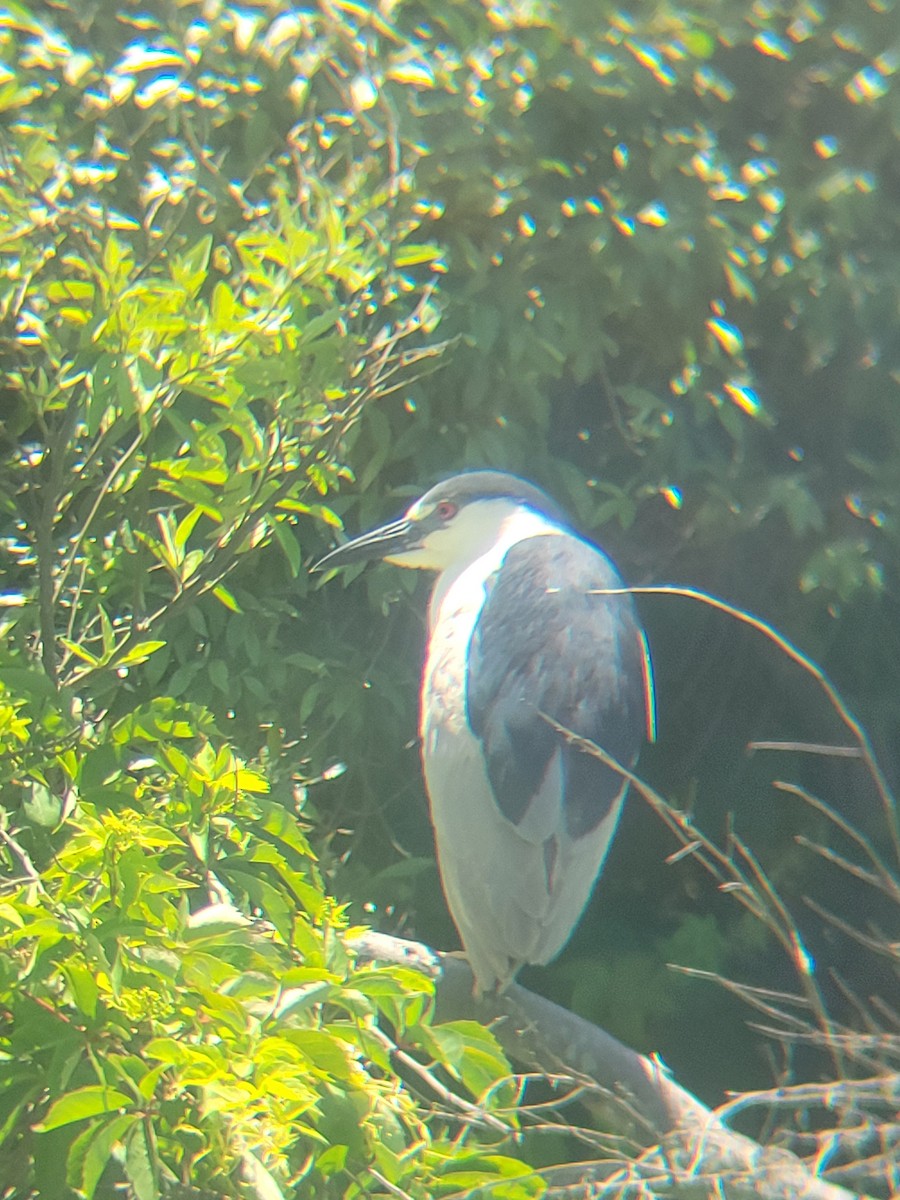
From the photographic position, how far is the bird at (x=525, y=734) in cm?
149

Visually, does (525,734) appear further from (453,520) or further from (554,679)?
(453,520)

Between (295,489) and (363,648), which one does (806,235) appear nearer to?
(363,648)

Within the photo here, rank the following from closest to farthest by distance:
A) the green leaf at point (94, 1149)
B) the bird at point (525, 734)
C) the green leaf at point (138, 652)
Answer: the green leaf at point (94, 1149)
the green leaf at point (138, 652)
the bird at point (525, 734)

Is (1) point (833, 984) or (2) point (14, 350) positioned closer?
(2) point (14, 350)

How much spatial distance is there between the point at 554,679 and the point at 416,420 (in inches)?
16.7

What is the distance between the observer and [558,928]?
1516mm

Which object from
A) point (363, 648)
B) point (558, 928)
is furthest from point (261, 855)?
point (363, 648)

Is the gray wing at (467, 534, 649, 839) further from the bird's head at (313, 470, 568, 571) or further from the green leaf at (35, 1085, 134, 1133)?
the green leaf at (35, 1085, 134, 1133)

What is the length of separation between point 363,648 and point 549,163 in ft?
2.28

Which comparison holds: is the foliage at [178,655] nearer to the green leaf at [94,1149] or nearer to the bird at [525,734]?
the green leaf at [94,1149]

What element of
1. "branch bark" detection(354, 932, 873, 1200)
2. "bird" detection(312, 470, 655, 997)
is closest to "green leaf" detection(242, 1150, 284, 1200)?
"branch bark" detection(354, 932, 873, 1200)

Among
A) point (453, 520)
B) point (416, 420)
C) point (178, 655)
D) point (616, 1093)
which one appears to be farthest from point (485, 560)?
point (616, 1093)

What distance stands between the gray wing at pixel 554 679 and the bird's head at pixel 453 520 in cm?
8

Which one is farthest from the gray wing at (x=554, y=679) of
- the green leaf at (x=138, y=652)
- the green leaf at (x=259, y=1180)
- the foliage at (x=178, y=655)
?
the green leaf at (x=259, y=1180)
